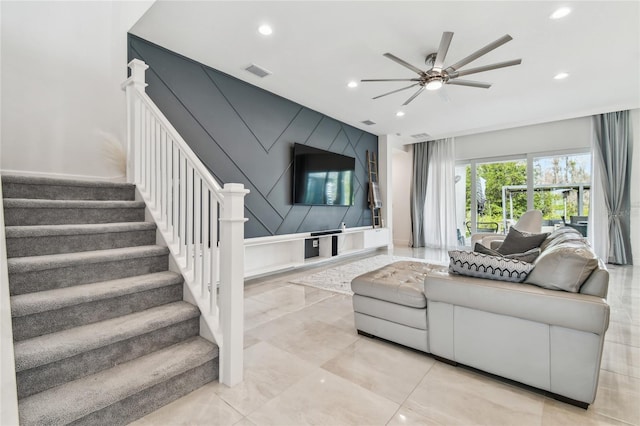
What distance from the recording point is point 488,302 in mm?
1759

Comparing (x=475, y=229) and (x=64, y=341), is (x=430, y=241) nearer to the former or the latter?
(x=475, y=229)

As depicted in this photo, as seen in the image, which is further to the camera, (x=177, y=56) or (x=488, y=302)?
(x=177, y=56)

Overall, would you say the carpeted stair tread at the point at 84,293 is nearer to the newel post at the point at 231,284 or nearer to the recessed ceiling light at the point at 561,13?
the newel post at the point at 231,284

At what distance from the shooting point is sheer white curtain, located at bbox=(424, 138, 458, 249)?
281 inches

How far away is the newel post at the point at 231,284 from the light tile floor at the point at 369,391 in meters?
0.14

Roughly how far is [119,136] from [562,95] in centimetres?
633

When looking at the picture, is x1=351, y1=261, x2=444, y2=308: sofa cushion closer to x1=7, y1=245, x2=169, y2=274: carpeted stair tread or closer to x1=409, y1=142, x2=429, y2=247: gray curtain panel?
x1=7, y1=245, x2=169, y2=274: carpeted stair tread

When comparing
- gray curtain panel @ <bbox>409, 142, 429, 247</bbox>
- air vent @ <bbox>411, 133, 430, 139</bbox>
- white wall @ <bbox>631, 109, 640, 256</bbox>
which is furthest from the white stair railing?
white wall @ <bbox>631, 109, 640, 256</bbox>

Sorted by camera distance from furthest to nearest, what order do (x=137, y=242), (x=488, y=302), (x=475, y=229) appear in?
(x=475, y=229) → (x=137, y=242) → (x=488, y=302)

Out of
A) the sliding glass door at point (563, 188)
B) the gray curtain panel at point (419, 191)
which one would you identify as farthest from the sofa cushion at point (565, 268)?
the gray curtain panel at point (419, 191)

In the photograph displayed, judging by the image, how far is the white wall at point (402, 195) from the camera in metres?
7.98

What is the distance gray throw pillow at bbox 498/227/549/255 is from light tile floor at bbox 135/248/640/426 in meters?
0.88

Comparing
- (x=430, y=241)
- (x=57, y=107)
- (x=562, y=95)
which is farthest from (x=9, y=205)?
(x=430, y=241)

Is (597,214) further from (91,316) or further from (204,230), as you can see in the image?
(91,316)
